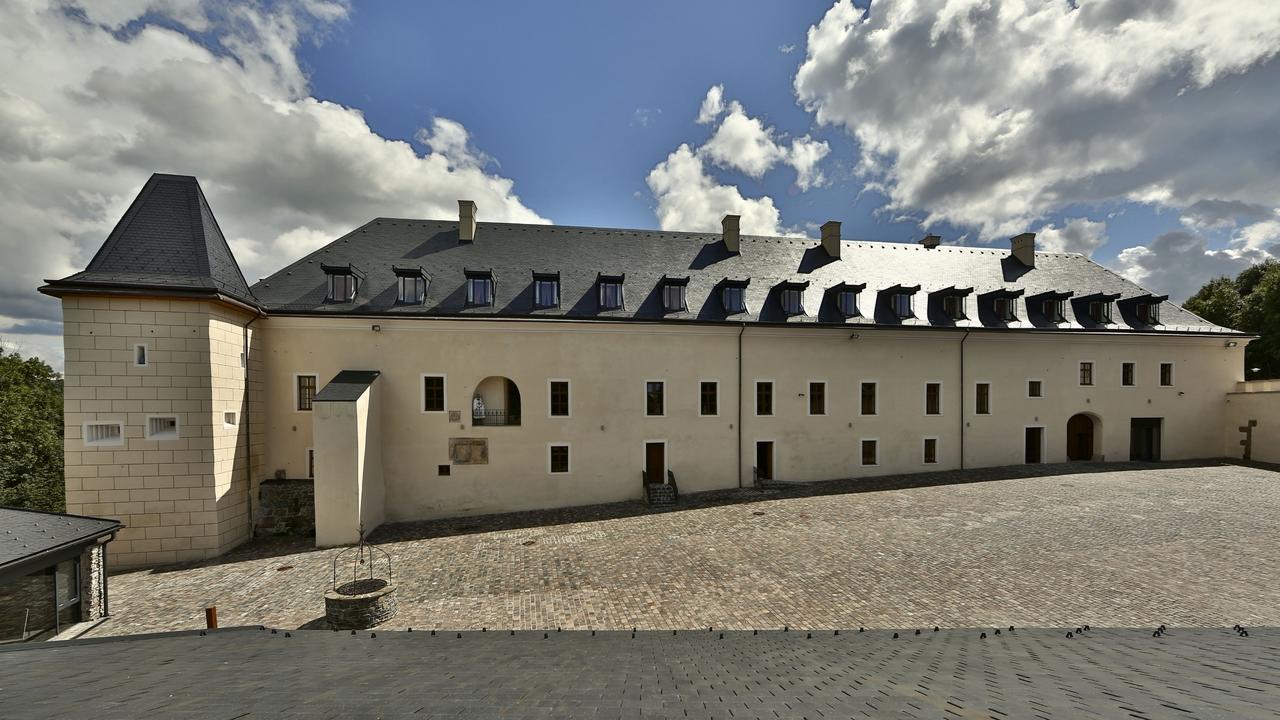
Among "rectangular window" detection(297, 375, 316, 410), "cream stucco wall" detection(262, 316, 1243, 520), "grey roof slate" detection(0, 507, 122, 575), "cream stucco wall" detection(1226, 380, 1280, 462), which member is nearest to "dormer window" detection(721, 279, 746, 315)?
"cream stucco wall" detection(262, 316, 1243, 520)

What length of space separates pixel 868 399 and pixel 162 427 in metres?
27.2

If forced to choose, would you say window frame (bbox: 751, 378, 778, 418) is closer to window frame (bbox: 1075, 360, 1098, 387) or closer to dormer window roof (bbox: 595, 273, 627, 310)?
dormer window roof (bbox: 595, 273, 627, 310)

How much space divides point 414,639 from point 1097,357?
32623 mm

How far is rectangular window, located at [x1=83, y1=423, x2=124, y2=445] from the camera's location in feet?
47.3

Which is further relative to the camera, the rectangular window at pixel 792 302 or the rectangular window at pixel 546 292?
the rectangular window at pixel 792 302

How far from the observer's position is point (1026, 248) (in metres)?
28.1

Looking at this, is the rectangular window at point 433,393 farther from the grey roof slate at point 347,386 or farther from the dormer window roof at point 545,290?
the dormer window roof at point 545,290

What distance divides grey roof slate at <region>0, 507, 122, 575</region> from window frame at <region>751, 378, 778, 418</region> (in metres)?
20.7

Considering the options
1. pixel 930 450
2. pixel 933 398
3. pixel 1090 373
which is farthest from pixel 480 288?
pixel 1090 373

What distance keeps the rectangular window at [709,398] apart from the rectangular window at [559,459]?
6.28 meters

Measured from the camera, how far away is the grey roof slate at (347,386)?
53.5 ft

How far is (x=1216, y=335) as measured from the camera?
25391 millimetres

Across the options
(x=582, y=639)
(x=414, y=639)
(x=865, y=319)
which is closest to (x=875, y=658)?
(x=582, y=639)

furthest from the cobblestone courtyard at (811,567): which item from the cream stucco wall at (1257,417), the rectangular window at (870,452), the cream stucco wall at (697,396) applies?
the cream stucco wall at (1257,417)
